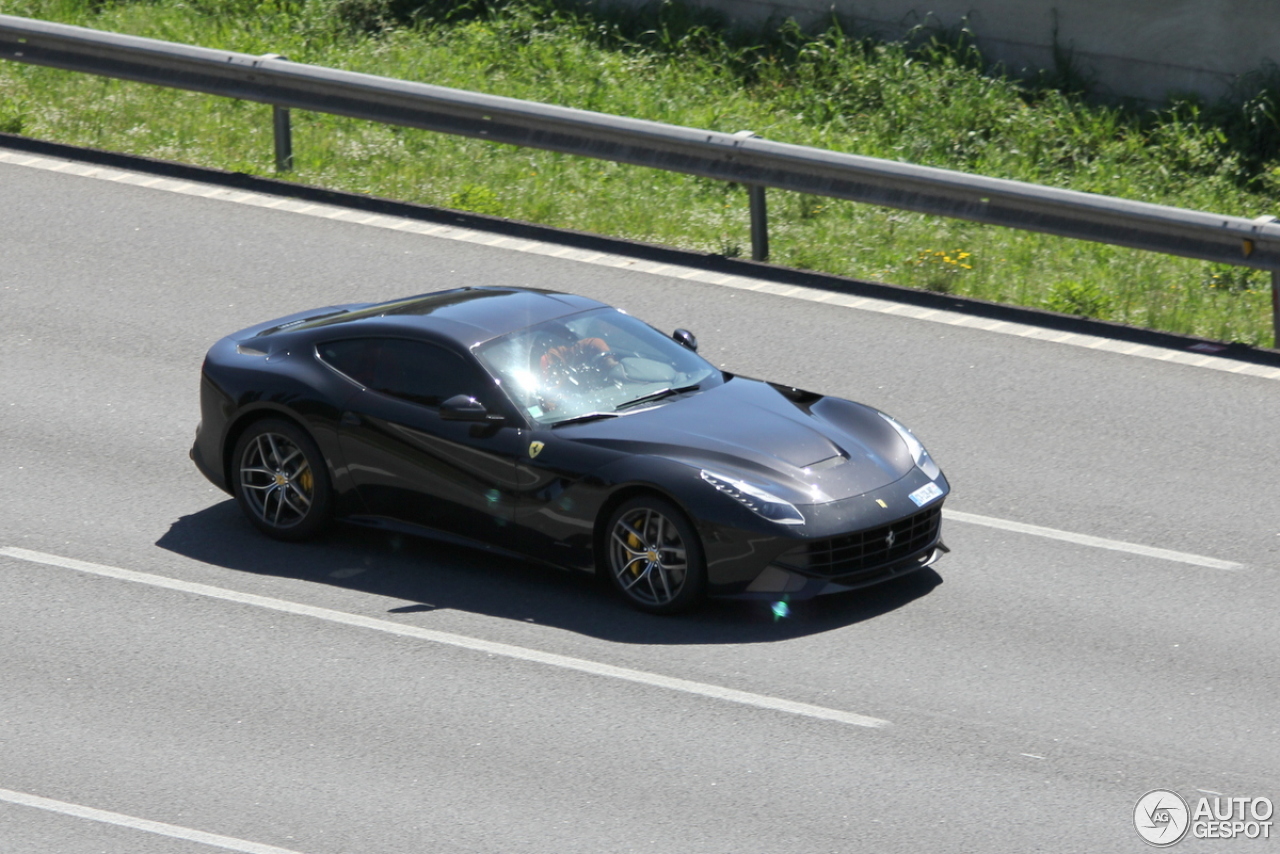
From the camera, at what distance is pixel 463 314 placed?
1037 cm

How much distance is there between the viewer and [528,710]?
334 inches

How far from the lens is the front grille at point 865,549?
9.09m

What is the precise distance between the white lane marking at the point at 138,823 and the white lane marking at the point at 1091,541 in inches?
190

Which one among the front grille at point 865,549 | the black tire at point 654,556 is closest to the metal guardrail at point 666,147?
the front grille at point 865,549

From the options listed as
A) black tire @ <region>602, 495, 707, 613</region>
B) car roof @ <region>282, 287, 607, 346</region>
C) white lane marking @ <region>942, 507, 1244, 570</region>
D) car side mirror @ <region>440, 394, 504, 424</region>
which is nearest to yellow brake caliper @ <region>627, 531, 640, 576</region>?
black tire @ <region>602, 495, 707, 613</region>

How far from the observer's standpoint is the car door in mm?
9680

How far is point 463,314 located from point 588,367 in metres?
0.83

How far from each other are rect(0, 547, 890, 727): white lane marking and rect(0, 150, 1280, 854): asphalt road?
1.0 inches

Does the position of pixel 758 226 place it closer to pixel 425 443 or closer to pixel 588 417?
pixel 588 417

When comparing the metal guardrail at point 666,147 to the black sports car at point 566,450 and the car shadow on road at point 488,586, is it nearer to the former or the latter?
the black sports car at point 566,450

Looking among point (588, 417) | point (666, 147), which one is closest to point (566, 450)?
point (588, 417)

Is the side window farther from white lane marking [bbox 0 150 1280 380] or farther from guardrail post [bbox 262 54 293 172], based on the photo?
guardrail post [bbox 262 54 293 172]

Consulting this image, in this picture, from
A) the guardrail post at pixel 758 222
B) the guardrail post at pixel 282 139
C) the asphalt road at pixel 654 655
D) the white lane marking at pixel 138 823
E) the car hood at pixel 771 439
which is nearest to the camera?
the white lane marking at pixel 138 823

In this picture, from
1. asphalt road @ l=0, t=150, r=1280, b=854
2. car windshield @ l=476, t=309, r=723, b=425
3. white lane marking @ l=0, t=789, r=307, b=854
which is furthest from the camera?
car windshield @ l=476, t=309, r=723, b=425
